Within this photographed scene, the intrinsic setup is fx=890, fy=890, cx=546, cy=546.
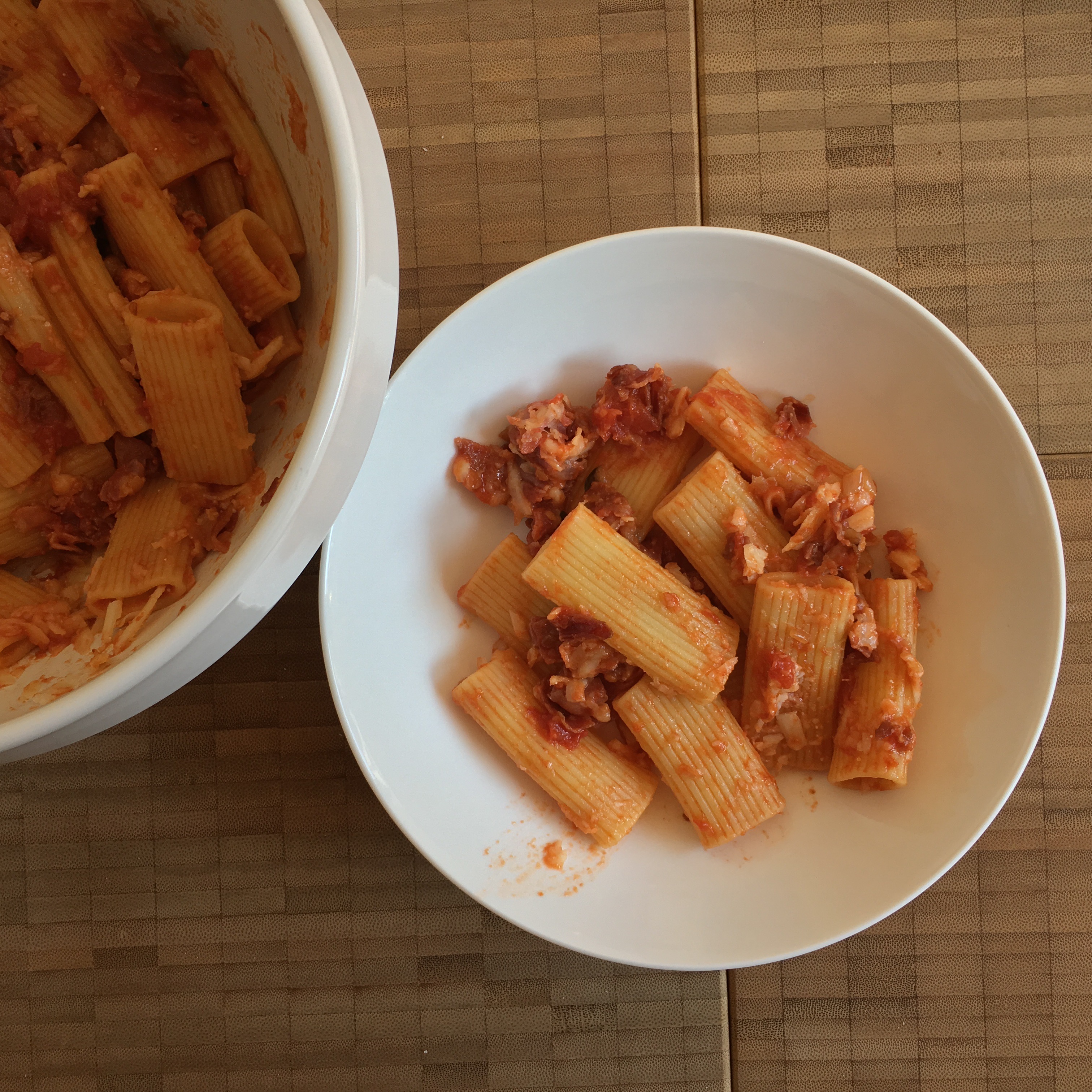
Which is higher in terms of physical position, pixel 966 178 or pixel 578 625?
pixel 966 178

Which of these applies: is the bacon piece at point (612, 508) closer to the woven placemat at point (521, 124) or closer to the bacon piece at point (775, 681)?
the bacon piece at point (775, 681)

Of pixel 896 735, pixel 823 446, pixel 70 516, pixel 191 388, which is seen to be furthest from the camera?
pixel 823 446

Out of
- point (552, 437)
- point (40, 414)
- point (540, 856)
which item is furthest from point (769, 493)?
point (40, 414)

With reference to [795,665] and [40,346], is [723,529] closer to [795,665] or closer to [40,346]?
[795,665]

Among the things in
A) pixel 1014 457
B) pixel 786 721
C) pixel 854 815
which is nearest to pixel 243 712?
pixel 786 721

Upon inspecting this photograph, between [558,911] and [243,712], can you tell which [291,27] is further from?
[558,911]

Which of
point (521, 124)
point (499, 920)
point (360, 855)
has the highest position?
point (521, 124)

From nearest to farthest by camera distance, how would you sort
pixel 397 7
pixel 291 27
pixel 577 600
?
pixel 291 27 < pixel 577 600 < pixel 397 7
